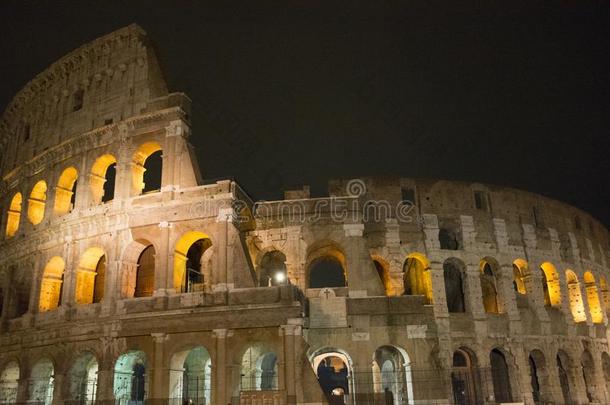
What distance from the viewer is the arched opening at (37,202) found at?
79.3 ft

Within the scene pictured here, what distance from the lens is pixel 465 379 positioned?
947 inches

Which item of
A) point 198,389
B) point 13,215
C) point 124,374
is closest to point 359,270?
point 198,389

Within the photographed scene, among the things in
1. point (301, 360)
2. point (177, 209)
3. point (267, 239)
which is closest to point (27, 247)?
point (177, 209)

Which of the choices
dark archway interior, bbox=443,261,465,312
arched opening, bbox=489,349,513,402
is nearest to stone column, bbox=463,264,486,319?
dark archway interior, bbox=443,261,465,312

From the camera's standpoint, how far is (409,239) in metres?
23.7

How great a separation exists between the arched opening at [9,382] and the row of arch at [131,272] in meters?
3.13

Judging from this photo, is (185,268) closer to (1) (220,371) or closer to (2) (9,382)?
(1) (220,371)

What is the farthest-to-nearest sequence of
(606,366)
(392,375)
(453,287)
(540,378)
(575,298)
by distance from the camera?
(606,366)
(575,298)
(392,375)
(453,287)
(540,378)

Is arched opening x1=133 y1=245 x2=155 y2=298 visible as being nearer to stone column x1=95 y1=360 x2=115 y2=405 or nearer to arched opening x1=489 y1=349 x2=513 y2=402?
stone column x1=95 y1=360 x2=115 y2=405

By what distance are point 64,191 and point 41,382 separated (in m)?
8.39

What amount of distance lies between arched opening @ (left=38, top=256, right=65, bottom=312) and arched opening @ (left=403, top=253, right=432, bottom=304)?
16138mm

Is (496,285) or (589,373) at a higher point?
(496,285)

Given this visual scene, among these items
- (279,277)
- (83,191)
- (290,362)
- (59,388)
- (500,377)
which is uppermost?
(83,191)

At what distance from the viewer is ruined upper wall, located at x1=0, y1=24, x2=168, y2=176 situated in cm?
2244
